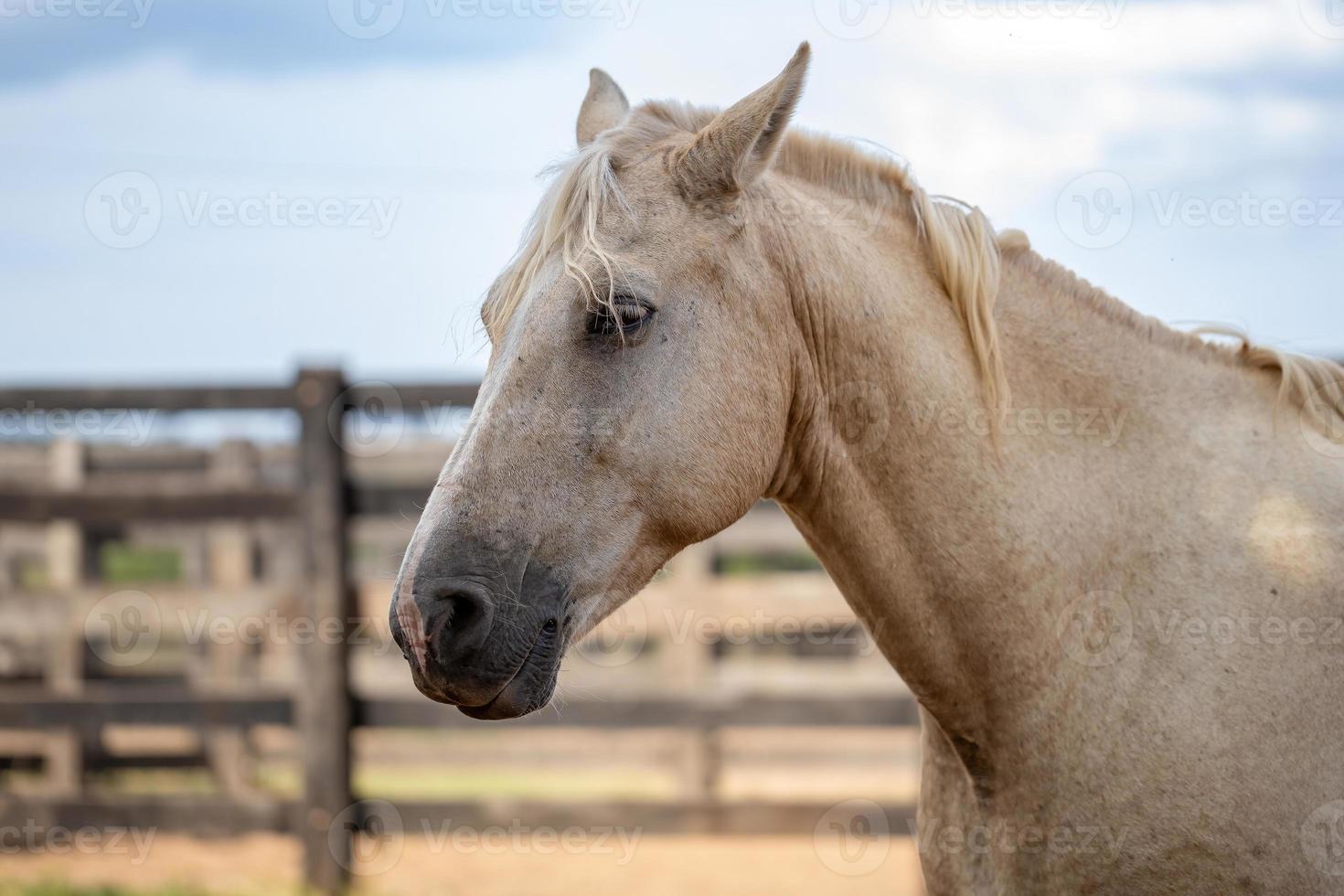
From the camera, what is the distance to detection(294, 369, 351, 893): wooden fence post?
5.20m

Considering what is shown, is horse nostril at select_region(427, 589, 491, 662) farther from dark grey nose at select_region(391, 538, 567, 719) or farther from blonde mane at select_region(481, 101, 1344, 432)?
blonde mane at select_region(481, 101, 1344, 432)

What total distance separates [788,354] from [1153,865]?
1231 millimetres

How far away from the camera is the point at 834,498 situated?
229 cm

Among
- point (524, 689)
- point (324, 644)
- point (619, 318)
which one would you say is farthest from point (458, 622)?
point (324, 644)

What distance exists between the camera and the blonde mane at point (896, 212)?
7.22ft

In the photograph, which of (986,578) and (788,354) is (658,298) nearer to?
(788,354)

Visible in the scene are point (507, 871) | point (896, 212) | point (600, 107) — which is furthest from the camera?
point (507, 871)

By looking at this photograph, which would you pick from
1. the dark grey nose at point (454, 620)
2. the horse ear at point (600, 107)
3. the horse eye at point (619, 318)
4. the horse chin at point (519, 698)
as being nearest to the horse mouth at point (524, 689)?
the horse chin at point (519, 698)

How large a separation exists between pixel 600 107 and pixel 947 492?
1.37 m

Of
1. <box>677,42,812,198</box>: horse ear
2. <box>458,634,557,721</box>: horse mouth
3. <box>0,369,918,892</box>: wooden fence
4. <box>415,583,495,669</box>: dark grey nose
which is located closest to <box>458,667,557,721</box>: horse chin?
<box>458,634,557,721</box>: horse mouth

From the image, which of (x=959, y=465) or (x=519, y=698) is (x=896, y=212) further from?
(x=519, y=698)

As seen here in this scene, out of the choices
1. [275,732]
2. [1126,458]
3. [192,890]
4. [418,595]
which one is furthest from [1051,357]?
[275,732]

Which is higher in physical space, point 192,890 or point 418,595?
point 418,595

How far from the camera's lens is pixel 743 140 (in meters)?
2.15
